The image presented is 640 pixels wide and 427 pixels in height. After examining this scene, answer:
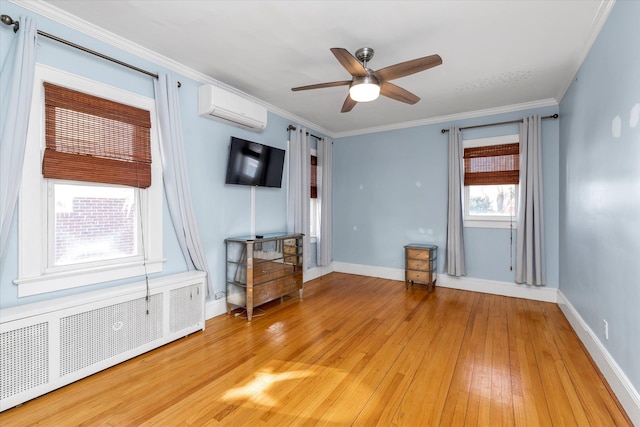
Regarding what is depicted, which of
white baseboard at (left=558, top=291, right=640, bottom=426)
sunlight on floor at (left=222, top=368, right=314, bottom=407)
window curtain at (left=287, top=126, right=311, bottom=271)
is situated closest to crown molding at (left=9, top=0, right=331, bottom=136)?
window curtain at (left=287, top=126, right=311, bottom=271)

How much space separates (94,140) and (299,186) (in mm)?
2758

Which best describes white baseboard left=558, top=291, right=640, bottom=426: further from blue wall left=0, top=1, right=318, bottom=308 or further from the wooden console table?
blue wall left=0, top=1, right=318, bottom=308

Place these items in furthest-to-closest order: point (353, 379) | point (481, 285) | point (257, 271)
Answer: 1. point (481, 285)
2. point (257, 271)
3. point (353, 379)

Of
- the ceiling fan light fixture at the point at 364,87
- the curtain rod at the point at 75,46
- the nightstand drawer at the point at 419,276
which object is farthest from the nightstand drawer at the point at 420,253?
the curtain rod at the point at 75,46

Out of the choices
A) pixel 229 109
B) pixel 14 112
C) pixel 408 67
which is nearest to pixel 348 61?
pixel 408 67

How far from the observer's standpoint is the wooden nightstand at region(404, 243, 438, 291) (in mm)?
4656

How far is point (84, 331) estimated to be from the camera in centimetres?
224

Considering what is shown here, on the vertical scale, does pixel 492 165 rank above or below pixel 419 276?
above

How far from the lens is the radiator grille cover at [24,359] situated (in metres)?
1.87

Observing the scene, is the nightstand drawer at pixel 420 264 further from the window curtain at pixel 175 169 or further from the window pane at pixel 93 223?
the window pane at pixel 93 223

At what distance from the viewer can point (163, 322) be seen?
2766 mm

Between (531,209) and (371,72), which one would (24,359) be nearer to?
(371,72)

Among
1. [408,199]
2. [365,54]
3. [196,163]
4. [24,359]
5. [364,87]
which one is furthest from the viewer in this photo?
[408,199]

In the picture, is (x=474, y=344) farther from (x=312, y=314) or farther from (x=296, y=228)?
(x=296, y=228)
